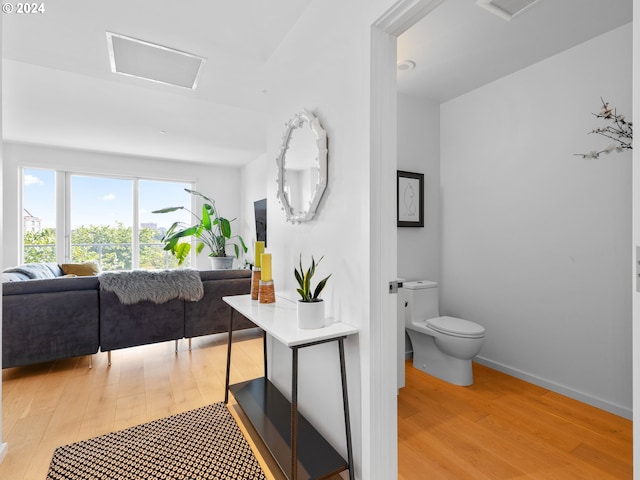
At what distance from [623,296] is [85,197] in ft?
21.4

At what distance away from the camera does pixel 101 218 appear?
17.5 feet

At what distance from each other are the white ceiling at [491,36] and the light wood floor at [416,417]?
2.23m

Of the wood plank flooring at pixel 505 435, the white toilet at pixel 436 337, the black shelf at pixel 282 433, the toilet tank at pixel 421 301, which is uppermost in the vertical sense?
the toilet tank at pixel 421 301

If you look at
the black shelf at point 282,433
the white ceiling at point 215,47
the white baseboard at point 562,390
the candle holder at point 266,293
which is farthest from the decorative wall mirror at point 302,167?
the white baseboard at point 562,390

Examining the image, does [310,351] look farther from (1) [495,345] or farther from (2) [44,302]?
(2) [44,302]

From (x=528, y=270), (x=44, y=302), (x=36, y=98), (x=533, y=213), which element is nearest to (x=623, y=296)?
(x=528, y=270)

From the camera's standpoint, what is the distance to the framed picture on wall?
2818 mm

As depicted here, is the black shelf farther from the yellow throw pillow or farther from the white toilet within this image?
the yellow throw pillow

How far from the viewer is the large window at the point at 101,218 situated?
4.86m

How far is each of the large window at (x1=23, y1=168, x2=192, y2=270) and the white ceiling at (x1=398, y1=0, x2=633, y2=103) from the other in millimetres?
4785

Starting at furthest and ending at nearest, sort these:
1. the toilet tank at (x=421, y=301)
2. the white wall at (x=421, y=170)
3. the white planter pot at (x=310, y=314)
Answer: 1. the white wall at (x=421, y=170)
2. the toilet tank at (x=421, y=301)
3. the white planter pot at (x=310, y=314)

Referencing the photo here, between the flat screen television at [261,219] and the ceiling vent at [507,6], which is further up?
the ceiling vent at [507,6]

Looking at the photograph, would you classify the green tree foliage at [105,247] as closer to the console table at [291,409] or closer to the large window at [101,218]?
the large window at [101,218]

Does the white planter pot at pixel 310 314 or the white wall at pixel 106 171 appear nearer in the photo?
the white planter pot at pixel 310 314
